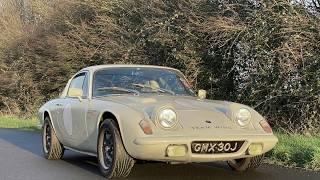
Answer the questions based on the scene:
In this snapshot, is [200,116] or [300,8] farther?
[300,8]

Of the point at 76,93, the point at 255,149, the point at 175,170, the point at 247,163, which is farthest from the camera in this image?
the point at 76,93

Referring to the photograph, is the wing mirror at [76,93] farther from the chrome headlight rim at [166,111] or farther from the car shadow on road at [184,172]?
the chrome headlight rim at [166,111]

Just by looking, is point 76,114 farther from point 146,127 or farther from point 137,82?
point 146,127

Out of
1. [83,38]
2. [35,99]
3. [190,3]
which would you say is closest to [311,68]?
[190,3]

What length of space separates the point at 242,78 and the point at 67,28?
395 inches

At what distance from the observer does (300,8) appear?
11445 mm

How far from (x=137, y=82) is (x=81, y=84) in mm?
1069

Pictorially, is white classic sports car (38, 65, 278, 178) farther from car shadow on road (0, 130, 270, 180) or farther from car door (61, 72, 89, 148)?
car shadow on road (0, 130, 270, 180)

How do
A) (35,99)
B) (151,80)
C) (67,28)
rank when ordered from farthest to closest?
(35,99), (67,28), (151,80)

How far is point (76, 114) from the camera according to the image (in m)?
8.51

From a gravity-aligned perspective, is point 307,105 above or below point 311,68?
below

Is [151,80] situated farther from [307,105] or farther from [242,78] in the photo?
[242,78]

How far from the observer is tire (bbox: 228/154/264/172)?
7.87m

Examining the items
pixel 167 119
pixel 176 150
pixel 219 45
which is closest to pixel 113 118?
pixel 167 119
